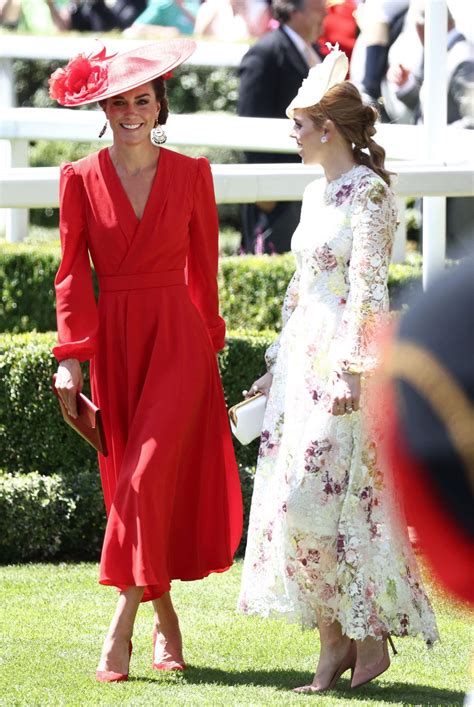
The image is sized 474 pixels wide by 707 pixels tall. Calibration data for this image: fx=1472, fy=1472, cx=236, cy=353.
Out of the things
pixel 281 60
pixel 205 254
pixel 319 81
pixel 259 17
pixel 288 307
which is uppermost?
pixel 259 17

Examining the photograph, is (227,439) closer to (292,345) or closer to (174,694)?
(292,345)

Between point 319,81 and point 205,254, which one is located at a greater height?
point 319,81

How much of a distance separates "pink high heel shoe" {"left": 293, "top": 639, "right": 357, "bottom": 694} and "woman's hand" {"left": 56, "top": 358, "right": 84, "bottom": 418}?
1.05 metres

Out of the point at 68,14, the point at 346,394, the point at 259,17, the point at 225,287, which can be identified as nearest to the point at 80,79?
the point at 346,394

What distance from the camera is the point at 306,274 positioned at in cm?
438

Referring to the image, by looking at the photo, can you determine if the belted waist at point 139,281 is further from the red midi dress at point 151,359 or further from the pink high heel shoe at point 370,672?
the pink high heel shoe at point 370,672

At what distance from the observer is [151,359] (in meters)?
4.43

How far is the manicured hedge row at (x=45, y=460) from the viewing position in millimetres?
6094

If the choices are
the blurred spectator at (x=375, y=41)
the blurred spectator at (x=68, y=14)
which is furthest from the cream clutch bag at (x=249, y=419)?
the blurred spectator at (x=68, y=14)

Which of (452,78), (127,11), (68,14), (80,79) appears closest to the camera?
(80,79)

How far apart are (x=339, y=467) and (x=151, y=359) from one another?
2.16 ft

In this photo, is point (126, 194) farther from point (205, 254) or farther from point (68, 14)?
point (68, 14)

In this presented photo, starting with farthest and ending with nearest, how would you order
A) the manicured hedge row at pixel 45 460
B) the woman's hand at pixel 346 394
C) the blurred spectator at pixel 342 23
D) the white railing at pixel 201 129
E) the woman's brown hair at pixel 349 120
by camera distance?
the blurred spectator at pixel 342 23 < the white railing at pixel 201 129 < the manicured hedge row at pixel 45 460 < the woman's brown hair at pixel 349 120 < the woman's hand at pixel 346 394

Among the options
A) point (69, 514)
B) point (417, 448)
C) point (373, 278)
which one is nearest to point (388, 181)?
point (373, 278)
